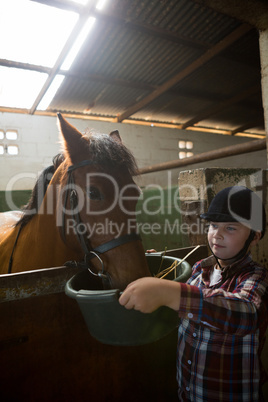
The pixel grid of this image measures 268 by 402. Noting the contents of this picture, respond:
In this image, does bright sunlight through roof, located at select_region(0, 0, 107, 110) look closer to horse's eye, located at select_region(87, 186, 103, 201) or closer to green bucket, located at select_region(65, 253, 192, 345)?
horse's eye, located at select_region(87, 186, 103, 201)

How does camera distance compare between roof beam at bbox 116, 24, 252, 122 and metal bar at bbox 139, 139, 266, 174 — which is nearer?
metal bar at bbox 139, 139, 266, 174

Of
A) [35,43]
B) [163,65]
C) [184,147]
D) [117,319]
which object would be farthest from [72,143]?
[184,147]

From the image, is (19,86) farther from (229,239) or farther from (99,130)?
(229,239)

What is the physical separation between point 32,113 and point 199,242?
5392 millimetres

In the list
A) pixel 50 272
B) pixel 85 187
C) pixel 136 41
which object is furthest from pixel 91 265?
pixel 136 41

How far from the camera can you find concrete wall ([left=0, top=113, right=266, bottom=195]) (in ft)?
18.6

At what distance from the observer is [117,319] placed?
2.70ft

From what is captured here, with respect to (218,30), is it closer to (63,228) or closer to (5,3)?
(5,3)

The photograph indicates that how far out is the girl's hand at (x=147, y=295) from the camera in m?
0.74

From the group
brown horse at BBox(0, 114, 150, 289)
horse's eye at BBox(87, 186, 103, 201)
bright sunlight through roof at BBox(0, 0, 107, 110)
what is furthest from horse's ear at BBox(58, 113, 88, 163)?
bright sunlight through roof at BBox(0, 0, 107, 110)

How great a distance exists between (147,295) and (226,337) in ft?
1.56

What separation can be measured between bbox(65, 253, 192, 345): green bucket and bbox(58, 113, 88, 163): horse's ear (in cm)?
62

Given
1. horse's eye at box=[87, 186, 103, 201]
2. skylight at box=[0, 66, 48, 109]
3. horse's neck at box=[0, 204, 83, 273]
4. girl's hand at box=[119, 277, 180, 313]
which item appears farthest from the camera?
skylight at box=[0, 66, 48, 109]

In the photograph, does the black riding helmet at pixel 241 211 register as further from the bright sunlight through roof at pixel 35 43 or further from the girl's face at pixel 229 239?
the bright sunlight through roof at pixel 35 43
